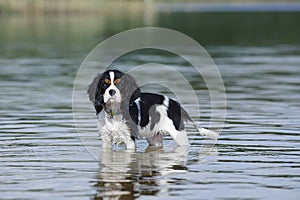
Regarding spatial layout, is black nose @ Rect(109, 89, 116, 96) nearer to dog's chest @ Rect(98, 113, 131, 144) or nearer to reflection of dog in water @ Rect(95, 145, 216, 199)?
dog's chest @ Rect(98, 113, 131, 144)

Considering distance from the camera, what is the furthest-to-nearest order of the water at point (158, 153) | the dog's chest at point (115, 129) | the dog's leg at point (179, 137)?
1. the dog's leg at point (179, 137)
2. the dog's chest at point (115, 129)
3. the water at point (158, 153)

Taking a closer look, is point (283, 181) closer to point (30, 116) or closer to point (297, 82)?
point (30, 116)

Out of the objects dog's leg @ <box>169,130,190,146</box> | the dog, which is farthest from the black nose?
dog's leg @ <box>169,130,190,146</box>

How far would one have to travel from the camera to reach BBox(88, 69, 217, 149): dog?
10719mm

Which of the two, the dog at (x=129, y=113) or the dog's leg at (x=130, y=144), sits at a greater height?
the dog at (x=129, y=113)

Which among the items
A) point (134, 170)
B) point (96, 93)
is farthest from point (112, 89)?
point (134, 170)

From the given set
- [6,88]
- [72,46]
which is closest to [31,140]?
[6,88]

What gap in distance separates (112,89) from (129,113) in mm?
519

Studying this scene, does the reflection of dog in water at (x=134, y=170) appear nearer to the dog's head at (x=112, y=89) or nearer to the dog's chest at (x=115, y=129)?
the dog's chest at (x=115, y=129)

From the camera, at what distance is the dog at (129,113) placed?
1072cm

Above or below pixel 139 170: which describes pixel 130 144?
above

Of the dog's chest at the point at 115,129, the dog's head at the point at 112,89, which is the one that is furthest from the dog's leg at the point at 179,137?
the dog's head at the point at 112,89

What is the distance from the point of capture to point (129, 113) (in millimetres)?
11078

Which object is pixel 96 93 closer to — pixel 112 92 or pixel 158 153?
pixel 112 92
